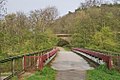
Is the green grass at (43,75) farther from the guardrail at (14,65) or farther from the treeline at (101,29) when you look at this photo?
the treeline at (101,29)

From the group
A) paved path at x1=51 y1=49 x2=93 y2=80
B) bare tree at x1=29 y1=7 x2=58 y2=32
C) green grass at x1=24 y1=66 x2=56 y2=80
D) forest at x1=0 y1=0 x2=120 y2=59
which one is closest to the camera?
green grass at x1=24 y1=66 x2=56 y2=80

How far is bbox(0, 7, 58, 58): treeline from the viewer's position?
103 ft

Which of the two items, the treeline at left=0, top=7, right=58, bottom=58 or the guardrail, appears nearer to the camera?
the guardrail

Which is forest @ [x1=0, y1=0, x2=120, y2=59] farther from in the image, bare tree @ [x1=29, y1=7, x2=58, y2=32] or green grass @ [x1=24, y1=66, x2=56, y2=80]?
green grass @ [x1=24, y1=66, x2=56, y2=80]

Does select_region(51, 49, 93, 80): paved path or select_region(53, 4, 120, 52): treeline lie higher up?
select_region(53, 4, 120, 52): treeline

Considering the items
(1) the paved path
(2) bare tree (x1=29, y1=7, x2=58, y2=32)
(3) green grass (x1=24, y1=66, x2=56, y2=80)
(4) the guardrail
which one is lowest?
(1) the paved path

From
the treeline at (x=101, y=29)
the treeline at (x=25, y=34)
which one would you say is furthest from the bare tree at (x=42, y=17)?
the treeline at (x=101, y=29)

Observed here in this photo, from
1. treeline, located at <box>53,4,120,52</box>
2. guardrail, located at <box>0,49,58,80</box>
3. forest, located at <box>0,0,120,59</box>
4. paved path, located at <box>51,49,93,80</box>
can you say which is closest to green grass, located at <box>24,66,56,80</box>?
paved path, located at <box>51,49,93,80</box>

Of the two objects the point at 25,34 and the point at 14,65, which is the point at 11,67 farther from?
the point at 25,34

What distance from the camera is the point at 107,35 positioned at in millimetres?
43562

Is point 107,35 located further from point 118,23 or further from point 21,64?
point 21,64

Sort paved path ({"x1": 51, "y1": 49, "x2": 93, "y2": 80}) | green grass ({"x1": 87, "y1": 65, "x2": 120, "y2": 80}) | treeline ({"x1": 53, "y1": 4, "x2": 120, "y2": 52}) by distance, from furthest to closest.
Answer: treeline ({"x1": 53, "y1": 4, "x2": 120, "y2": 52}) → paved path ({"x1": 51, "y1": 49, "x2": 93, "y2": 80}) → green grass ({"x1": 87, "y1": 65, "x2": 120, "y2": 80})

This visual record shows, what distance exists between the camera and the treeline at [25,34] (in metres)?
31.3

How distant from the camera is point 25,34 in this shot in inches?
1807
